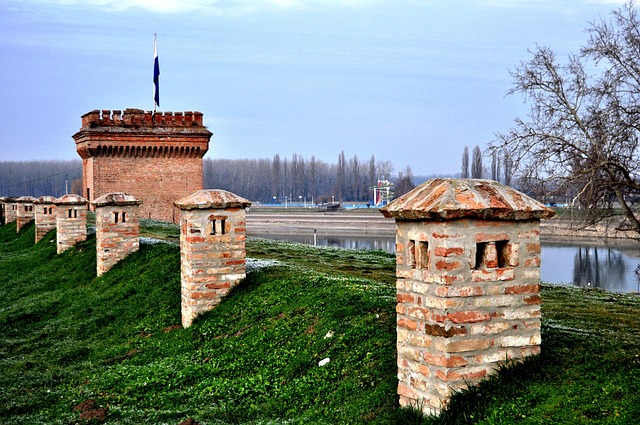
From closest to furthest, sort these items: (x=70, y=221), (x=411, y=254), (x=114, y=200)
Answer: (x=411, y=254) < (x=114, y=200) < (x=70, y=221)

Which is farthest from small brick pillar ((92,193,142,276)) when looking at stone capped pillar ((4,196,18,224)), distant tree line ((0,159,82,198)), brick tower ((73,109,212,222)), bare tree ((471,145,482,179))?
distant tree line ((0,159,82,198))

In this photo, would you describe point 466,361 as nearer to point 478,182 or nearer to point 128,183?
point 478,182

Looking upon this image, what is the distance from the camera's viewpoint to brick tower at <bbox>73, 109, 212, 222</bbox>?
31156 millimetres

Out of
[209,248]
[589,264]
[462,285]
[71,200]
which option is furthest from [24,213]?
[462,285]

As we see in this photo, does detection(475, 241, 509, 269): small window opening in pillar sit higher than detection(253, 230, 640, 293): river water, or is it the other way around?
detection(475, 241, 509, 269): small window opening in pillar

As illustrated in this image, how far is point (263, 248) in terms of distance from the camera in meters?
18.6

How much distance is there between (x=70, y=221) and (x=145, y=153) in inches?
550

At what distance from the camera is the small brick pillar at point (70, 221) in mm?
17938

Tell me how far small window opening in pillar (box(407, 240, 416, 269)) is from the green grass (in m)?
1.00

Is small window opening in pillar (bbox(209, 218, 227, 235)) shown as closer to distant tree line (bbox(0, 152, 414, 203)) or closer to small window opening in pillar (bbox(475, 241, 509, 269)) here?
small window opening in pillar (bbox(475, 241, 509, 269))

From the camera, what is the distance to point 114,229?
14.1m

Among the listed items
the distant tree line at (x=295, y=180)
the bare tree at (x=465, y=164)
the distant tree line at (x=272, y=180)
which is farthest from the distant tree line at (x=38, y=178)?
the bare tree at (x=465, y=164)

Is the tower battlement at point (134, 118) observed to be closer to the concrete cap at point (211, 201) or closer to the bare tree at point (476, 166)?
the concrete cap at point (211, 201)

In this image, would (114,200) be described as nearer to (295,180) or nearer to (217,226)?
(217,226)
